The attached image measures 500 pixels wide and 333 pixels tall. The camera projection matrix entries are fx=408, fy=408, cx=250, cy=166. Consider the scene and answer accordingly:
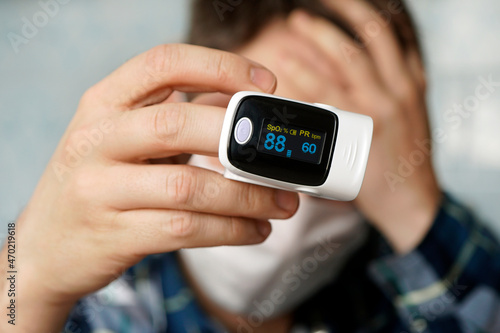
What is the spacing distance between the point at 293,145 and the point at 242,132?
5 cm

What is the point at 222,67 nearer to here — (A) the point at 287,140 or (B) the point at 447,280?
(A) the point at 287,140

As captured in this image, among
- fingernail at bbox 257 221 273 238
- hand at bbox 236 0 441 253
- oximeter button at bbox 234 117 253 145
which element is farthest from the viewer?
hand at bbox 236 0 441 253

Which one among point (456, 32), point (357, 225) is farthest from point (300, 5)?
point (456, 32)

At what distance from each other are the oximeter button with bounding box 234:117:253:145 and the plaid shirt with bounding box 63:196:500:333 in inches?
19.8

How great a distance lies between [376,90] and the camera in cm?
77

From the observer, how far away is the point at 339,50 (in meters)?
0.73

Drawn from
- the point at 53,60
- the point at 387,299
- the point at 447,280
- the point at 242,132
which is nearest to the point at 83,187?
the point at 242,132

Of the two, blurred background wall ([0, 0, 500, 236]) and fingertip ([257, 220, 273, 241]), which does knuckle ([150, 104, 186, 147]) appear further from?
blurred background wall ([0, 0, 500, 236])

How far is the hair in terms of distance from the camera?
0.79m

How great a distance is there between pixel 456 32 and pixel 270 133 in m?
1.45

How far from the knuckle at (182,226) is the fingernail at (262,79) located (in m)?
0.15

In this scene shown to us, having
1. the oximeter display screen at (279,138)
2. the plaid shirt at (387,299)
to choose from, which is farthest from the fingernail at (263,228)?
the plaid shirt at (387,299)

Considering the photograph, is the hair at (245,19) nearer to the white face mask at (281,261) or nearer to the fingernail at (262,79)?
the white face mask at (281,261)

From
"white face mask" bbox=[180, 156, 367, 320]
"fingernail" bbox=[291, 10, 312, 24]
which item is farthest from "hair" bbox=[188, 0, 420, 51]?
"white face mask" bbox=[180, 156, 367, 320]
